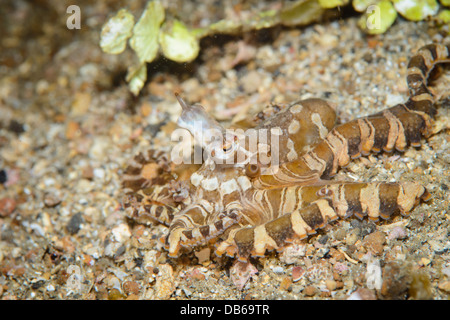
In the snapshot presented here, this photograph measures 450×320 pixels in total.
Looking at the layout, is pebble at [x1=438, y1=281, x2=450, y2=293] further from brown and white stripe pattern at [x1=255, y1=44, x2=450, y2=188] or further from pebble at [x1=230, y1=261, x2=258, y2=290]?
pebble at [x1=230, y1=261, x2=258, y2=290]

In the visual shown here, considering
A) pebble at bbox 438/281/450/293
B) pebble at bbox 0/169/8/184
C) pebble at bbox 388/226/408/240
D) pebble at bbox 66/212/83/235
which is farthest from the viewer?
pebble at bbox 0/169/8/184

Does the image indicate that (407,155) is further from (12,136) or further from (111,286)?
(12,136)

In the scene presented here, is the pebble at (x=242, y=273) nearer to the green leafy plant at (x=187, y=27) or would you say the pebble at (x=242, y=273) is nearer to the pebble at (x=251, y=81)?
→ the pebble at (x=251, y=81)

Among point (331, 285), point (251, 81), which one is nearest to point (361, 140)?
point (331, 285)

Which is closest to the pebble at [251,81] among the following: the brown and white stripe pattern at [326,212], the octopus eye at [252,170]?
the octopus eye at [252,170]

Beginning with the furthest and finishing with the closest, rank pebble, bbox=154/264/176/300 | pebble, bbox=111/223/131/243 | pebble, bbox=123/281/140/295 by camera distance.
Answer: pebble, bbox=111/223/131/243 → pebble, bbox=123/281/140/295 → pebble, bbox=154/264/176/300

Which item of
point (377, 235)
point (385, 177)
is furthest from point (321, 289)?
point (385, 177)

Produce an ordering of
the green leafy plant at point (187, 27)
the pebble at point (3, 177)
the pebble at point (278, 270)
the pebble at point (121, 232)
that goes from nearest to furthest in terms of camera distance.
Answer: the pebble at point (278, 270) < the pebble at point (121, 232) < the green leafy plant at point (187, 27) < the pebble at point (3, 177)

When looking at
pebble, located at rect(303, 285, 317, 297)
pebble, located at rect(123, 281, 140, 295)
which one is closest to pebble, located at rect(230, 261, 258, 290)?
pebble, located at rect(303, 285, 317, 297)

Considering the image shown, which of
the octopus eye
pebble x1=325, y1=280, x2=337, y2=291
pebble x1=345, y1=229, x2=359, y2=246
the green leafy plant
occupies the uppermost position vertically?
the green leafy plant
